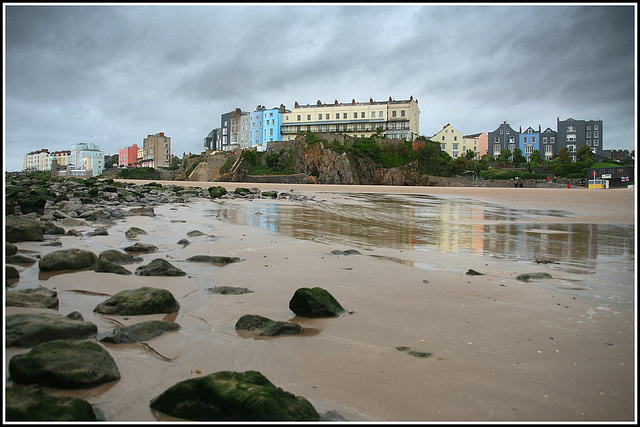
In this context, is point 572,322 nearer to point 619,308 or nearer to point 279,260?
point 619,308

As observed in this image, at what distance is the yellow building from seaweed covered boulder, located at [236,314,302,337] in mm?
66186

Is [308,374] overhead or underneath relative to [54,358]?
underneath

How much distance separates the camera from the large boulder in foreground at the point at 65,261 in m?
4.17

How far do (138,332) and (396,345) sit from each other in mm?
1648

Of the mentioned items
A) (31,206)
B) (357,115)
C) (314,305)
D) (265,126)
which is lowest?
(314,305)

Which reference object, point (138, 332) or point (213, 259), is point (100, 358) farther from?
point (213, 259)

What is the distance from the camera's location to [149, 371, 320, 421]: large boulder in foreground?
1652mm

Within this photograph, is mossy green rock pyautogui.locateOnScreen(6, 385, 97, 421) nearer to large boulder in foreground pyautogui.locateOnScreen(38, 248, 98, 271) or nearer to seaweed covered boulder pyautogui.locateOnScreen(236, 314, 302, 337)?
seaweed covered boulder pyautogui.locateOnScreen(236, 314, 302, 337)

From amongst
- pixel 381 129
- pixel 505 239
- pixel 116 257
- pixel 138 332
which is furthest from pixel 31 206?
pixel 381 129

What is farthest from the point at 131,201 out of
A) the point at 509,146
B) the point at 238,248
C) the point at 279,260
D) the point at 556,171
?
the point at 509,146

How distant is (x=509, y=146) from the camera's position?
91.4 m

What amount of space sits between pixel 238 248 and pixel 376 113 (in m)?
69.7

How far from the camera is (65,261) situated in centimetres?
422

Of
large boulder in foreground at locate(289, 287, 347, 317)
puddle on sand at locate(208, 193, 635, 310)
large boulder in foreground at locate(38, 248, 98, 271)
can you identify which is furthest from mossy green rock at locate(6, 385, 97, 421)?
puddle on sand at locate(208, 193, 635, 310)
